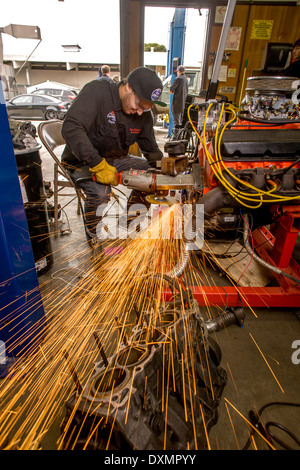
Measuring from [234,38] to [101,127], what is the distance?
13.7ft

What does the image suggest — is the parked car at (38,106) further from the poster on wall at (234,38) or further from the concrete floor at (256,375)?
the concrete floor at (256,375)

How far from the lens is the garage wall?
4859 millimetres

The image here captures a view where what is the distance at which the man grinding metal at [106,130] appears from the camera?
7.61 ft

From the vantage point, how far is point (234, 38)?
4.99 meters

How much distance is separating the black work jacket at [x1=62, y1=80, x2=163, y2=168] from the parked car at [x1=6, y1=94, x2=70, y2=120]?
13930 mm

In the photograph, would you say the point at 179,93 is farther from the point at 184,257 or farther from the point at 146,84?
the point at 184,257

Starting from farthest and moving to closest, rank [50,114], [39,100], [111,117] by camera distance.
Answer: [50,114] < [39,100] < [111,117]

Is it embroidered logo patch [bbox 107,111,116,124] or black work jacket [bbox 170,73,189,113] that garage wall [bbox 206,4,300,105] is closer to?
black work jacket [bbox 170,73,189,113]

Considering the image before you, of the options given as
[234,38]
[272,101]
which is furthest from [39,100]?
[272,101]

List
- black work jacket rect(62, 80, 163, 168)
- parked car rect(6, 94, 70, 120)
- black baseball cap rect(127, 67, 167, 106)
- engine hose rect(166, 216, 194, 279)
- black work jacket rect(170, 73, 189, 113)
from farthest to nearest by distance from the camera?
parked car rect(6, 94, 70, 120) → black work jacket rect(170, 73, 189, 113) → black work jacket rect(62, 80, 163, 168) → black baseball cap rect(127, 67, 167, 106) → engine hose rect(166, 216, 194, 279)

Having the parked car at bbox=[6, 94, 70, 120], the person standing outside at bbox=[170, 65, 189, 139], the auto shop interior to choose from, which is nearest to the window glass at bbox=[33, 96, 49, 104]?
the parked car at bbox=[6, 94, 70, 120]

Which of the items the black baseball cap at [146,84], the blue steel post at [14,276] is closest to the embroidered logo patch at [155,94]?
the black baseball cap at [146,84]

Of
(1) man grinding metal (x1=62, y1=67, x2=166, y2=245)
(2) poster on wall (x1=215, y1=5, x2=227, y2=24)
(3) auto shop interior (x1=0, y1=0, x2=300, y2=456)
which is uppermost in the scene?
(2) poster on wall (x1=215, y1=5, x2=227, y2=24)

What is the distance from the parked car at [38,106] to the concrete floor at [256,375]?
49.5ft
